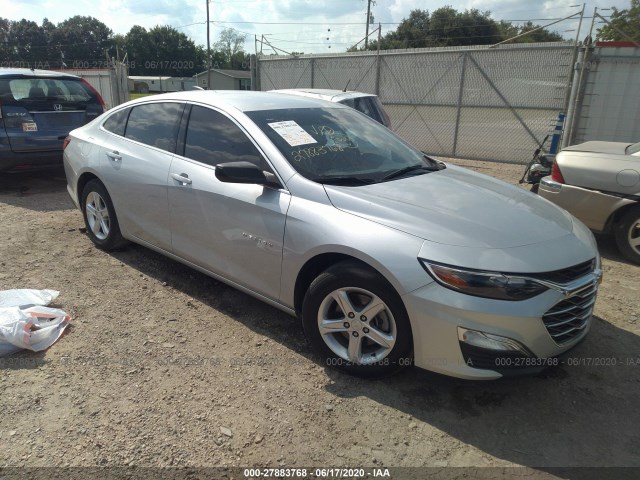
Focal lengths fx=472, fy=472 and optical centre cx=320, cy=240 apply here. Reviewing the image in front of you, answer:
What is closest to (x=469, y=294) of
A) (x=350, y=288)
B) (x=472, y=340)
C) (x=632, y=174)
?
(x=472, y=340)

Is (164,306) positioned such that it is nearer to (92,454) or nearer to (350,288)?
(92,454)

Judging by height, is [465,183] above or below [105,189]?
above

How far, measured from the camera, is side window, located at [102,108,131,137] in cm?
441

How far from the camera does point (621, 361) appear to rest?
3139 mm

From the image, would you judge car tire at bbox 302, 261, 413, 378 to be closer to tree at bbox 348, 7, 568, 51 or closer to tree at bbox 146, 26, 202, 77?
tree at bbox 348, 7, 568, 51

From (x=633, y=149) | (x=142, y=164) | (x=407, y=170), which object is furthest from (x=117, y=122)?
(x=633, y=149)

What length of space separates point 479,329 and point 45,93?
7.14 m

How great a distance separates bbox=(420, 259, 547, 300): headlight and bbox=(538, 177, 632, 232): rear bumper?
3111 millimetres

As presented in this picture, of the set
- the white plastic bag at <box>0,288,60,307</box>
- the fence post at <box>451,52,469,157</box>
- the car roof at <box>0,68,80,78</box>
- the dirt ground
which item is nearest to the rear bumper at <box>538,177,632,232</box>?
the dirt ground

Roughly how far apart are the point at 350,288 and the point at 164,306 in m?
1.80

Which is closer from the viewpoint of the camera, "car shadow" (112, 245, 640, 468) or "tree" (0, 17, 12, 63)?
"car shadow" (112, 245, 640, 468)

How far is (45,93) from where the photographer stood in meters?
6.93

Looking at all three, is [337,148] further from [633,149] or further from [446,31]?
[446,31]

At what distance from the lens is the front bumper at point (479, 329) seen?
2346mm
